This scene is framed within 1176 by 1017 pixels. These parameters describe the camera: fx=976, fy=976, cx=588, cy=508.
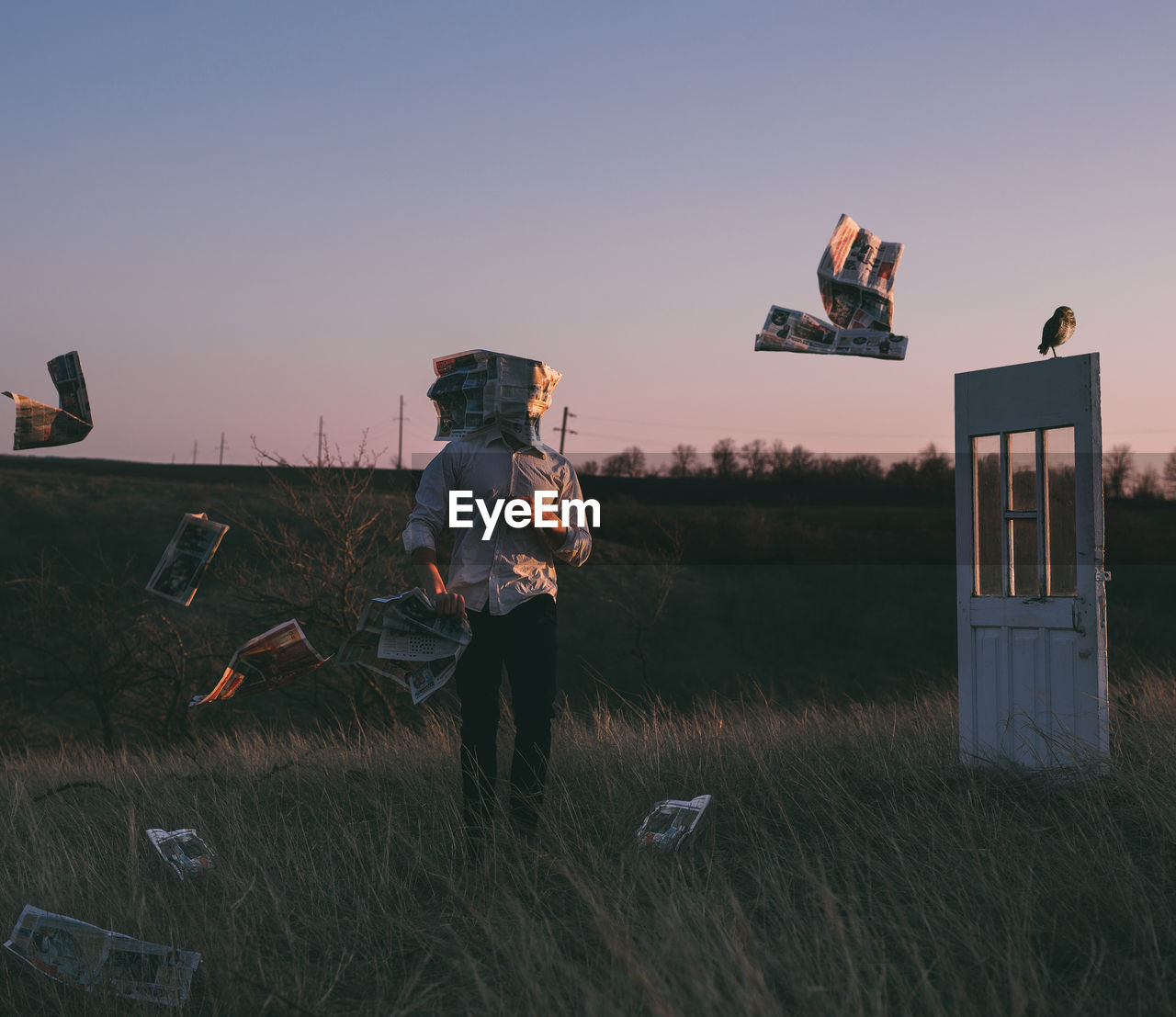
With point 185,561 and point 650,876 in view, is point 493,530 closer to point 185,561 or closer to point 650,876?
point 650,876

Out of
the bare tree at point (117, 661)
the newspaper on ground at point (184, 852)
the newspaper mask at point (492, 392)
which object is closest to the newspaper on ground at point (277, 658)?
the newspaper on ground at point (184, 852)

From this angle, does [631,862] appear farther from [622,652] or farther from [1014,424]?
[622,652]

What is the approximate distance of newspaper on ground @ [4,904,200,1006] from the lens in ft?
8.85

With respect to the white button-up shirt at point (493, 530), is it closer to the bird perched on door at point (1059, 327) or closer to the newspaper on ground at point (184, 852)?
the newspaper on ground at point (184, 852)

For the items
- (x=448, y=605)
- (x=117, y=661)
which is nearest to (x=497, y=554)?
(x=448, y=605)

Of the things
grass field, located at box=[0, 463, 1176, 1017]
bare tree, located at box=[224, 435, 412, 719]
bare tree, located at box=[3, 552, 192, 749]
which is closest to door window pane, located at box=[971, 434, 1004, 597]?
grass field, located at box=[0, 463, 1176, 1017]

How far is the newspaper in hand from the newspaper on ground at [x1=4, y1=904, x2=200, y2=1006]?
342 cm

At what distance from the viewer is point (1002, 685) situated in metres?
4.82

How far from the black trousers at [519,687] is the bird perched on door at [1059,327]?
289 cm

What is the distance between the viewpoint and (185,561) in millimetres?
4270

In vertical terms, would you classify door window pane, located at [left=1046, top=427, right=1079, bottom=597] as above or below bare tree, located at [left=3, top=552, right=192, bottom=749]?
above

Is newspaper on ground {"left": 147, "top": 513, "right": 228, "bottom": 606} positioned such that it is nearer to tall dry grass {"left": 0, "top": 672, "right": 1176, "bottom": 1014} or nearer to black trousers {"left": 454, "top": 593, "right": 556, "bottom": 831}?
tall dry grass {"left": 0, "top": 672, "right": 1176, "bottom": 1014}

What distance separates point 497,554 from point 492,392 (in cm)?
61

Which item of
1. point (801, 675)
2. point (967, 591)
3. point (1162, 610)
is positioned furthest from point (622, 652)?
point (967, 591)
